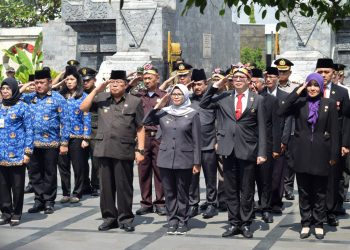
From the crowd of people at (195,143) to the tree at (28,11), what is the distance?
26.0 meters

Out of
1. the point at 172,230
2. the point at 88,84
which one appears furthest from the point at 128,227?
the point at 88,84

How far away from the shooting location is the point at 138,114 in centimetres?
1170

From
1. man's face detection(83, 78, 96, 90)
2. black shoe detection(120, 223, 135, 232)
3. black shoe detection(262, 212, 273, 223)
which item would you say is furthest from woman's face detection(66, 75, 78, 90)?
black shoe detection(262, 212, 273, 223)

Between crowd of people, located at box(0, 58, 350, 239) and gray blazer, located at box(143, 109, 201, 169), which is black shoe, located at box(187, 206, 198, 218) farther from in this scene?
gray blazer, located at box(143, 109, 201, 169)

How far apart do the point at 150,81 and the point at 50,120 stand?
4.98 ft

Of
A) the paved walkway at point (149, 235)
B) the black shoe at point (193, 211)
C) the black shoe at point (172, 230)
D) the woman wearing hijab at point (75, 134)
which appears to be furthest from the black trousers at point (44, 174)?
the black shoe at point (172, 230)

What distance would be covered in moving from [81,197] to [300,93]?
15.2 ft

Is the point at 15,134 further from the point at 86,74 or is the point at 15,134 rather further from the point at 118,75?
the point at 86,74

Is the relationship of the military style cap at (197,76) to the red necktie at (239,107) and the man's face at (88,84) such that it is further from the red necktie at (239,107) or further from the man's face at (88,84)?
the man's face at (88,84)

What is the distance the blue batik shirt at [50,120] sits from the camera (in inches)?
521

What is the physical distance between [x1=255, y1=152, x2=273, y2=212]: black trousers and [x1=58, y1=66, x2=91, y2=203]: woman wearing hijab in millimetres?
3043

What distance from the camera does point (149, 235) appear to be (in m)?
11.3

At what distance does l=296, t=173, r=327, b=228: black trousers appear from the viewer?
11.0 metres

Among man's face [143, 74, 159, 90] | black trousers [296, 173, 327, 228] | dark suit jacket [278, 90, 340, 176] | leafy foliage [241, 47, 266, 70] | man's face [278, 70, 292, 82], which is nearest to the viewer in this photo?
dark suit jacket [278, 90, 340, 176]
